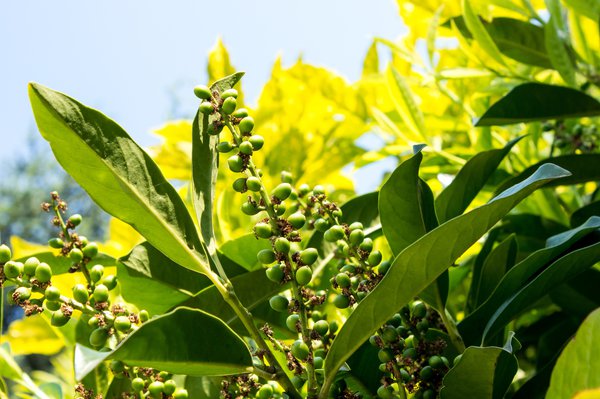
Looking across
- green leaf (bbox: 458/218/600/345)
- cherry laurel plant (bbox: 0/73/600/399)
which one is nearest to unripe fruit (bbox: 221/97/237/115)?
cherry laurel plant (bbox: 0/73/600/399)

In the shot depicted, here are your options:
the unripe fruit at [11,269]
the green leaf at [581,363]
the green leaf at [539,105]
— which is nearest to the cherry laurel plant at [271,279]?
the unripe fruit at [11,269]

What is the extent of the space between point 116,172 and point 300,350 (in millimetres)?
224

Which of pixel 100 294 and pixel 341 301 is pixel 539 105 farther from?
pixel 100 294

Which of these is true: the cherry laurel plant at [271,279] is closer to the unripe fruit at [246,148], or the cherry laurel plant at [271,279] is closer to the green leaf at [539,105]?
the unripe fruit at [246,148]

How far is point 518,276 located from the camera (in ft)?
2.30

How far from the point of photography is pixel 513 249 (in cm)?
86

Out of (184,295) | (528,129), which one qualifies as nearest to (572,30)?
(528,129)

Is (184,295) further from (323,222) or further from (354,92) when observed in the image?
(354,92)

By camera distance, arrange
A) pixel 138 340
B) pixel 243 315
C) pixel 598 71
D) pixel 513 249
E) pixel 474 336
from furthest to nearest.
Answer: pixel 598 71 < pixel 513 249 < pixel 474 336 < pixel 243 315 < pixel 138 340

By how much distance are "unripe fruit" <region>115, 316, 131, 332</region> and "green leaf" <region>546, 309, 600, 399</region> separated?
36 centimetres

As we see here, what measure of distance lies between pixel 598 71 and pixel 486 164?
538 mm

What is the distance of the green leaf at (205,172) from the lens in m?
Result: 0.66

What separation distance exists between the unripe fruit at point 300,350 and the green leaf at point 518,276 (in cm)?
23

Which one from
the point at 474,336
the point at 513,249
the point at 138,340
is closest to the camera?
the point at 138,340
